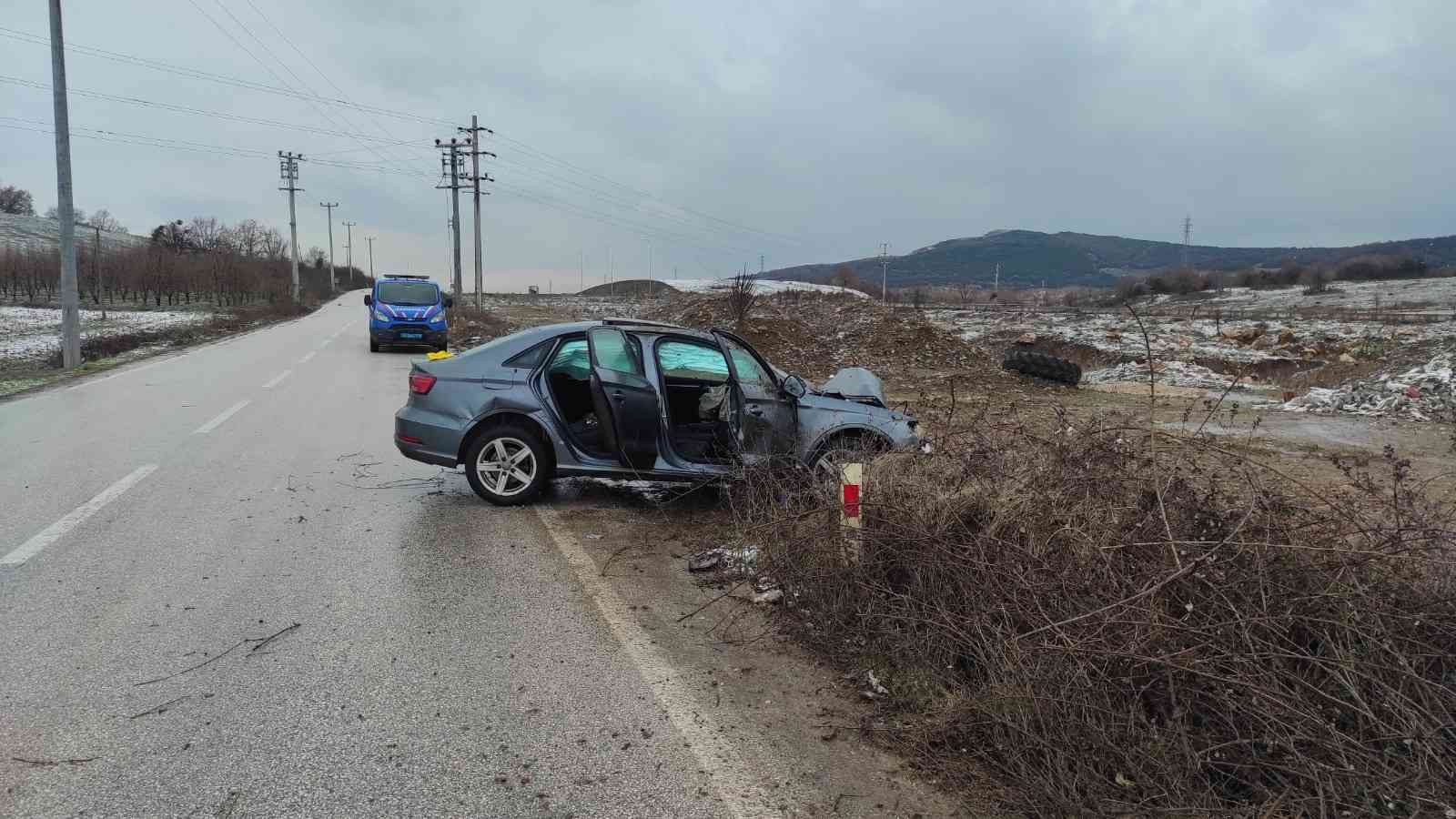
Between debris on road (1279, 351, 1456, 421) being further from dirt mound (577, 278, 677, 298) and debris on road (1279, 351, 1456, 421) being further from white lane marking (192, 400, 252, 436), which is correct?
dirt mound (577, 278, 677, 298)

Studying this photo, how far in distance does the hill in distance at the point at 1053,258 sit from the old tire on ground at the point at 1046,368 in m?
126

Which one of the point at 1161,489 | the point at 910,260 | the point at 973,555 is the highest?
the point at 910,260

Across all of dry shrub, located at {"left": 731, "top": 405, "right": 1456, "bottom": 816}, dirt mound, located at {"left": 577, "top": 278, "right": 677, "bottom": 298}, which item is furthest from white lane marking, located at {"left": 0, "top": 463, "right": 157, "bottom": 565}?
dirt mound, located at {"left": 577, "top": 278, "right": 677, "bottom": 298}

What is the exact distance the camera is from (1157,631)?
11.1 feet

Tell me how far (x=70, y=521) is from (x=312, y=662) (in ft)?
11.4

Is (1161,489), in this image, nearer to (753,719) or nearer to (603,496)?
(753,719)

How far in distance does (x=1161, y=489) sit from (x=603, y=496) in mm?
4512

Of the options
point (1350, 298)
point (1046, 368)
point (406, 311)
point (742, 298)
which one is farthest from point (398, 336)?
point (1350, 298)

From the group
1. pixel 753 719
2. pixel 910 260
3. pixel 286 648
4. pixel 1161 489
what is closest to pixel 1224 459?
pixel 1161 489

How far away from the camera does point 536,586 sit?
5.14 metres

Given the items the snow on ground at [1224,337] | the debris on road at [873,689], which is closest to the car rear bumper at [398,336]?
the snow on ground at [1224,337]

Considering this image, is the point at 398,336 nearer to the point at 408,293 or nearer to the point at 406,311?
the point at 406,311

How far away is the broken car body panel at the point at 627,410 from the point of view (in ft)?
21.8

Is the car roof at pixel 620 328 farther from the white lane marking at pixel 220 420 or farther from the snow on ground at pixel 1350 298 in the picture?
the snow on ground at pixel 1350 298
